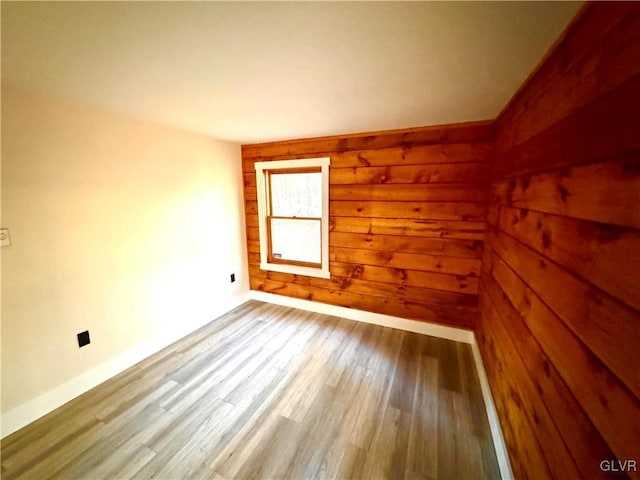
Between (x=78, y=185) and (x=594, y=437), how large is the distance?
9.46ft

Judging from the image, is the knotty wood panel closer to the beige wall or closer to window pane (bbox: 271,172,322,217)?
window pane (bbox: 271,172,322,217)

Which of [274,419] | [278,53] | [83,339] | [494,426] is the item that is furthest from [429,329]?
[83,339]

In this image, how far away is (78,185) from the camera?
176 centimetres

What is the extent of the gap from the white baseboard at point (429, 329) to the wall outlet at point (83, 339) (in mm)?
1837

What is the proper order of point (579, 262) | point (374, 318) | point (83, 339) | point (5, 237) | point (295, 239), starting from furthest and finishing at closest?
point (295, 239), point (374, 318), point (83, 339), point (5, 237), point (579, 262)

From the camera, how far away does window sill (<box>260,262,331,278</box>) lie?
301 cm

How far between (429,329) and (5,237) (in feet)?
11.1

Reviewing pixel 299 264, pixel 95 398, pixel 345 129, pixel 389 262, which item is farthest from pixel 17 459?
pixel 345 129

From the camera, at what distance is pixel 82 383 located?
185 centimetres

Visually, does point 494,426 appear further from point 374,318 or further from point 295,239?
point 295,239

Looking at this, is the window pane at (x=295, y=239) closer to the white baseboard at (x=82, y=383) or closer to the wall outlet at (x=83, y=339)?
the white baseboard at (x=82, y=383)

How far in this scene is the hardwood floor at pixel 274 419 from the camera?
4.42 feet

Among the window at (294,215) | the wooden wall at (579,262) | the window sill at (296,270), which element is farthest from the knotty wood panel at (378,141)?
the window sill at (296,270)

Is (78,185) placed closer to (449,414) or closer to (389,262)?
(389,262)
